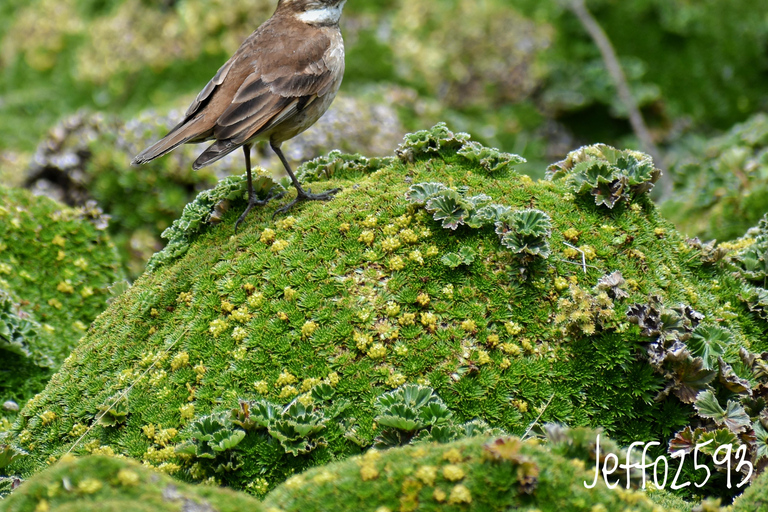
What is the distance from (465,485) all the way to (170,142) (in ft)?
14.0

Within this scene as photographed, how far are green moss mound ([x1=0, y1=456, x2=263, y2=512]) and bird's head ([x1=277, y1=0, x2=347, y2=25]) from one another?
578 centimetres

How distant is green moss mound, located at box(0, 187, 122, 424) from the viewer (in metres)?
7.52

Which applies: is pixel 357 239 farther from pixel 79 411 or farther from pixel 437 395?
pixel 79 411

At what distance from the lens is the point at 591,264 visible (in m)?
6.34

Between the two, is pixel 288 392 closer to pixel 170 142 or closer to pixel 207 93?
pixel 170 142

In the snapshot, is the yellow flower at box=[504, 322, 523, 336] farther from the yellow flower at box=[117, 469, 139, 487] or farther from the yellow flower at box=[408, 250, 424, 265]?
the yellow flower at box=[117, 469, 139, 487]

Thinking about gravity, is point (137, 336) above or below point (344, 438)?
above

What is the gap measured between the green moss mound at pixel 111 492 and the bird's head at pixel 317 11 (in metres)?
5.78

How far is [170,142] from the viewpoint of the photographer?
6.69 m

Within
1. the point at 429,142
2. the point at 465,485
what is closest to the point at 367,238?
the point at 429,142

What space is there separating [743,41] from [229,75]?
12.4 meters

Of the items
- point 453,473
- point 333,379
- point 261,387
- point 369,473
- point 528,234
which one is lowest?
point 453,473

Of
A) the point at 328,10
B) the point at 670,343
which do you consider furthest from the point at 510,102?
the point at 670,343

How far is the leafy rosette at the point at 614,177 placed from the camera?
6.78 m
